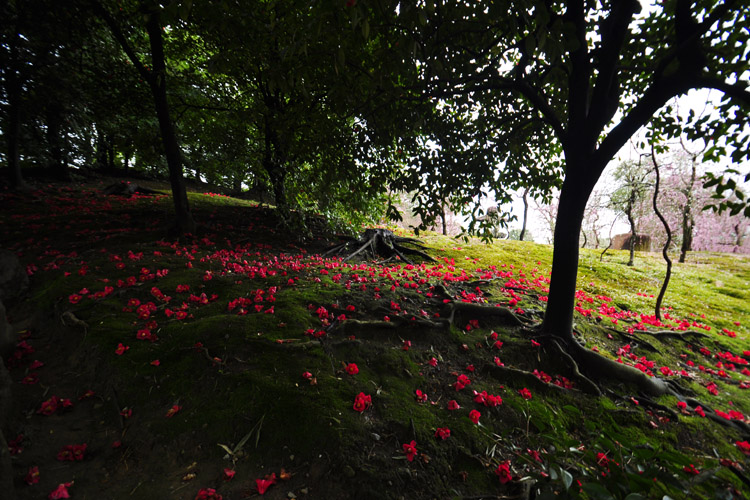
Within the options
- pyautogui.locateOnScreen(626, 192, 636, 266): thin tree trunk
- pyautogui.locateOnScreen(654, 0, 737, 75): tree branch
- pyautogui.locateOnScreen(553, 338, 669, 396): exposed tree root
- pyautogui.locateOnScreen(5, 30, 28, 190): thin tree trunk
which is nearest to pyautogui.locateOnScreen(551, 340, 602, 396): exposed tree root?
pyautogui.locateOnScreen(553, 338, 669, 396): exposed tree root

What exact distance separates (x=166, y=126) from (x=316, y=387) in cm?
918

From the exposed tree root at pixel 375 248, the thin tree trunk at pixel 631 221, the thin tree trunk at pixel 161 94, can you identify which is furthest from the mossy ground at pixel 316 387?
the thin tree trunk at pixel 631 221

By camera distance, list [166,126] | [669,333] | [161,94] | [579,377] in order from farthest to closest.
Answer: [166,126]
[161,94]
[669,333]
[579,377]

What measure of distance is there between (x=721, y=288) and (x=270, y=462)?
1841cm

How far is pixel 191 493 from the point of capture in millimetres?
2420

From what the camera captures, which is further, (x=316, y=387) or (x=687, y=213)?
(x=687, y=213)

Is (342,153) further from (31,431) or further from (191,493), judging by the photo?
(31,431)

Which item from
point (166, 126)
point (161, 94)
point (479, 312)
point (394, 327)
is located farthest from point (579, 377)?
point (161, 94)

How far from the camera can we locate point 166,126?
27.6ft

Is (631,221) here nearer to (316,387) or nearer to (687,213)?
(687,213)

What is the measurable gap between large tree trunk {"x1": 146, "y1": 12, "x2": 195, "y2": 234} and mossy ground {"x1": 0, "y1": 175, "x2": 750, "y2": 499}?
1287 mm

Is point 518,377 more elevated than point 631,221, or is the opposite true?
point 631,221

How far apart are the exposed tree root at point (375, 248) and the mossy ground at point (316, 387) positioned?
92.9 inches

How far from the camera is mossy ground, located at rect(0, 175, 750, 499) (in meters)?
2.54
